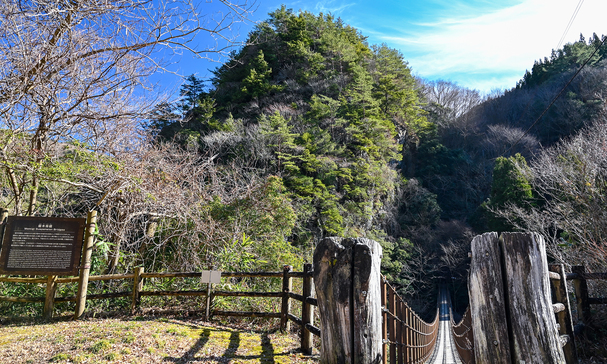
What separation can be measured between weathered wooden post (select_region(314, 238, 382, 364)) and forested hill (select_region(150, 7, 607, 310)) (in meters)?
12.0

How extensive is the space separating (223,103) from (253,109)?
3.48 meters

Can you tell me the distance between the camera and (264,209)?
9953 millimetres

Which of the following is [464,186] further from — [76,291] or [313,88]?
[76,291]

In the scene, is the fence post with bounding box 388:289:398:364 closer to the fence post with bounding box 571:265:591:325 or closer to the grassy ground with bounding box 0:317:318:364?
the grassy ground with bounding box 0:317:318:364

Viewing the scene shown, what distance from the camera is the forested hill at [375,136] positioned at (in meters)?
18.4

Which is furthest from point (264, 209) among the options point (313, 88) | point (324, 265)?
point (313, 88)

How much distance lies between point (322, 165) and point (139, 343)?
49.9 ft

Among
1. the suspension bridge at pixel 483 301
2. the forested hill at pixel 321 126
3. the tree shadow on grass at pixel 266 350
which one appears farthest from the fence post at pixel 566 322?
the forested hill at pixel 321 126

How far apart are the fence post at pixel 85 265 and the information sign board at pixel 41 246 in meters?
0.11

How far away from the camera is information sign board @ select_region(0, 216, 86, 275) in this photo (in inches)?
220

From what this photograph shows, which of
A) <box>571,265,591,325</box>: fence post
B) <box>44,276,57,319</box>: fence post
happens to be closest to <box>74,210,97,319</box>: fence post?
<box>44,276,57,319</box>: fence post

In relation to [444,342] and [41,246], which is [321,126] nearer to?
[444,342]

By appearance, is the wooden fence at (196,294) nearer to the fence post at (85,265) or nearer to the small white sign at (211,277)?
the fence post at (85,265)

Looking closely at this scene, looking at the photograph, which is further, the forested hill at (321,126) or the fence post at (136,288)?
the forested hill at (321,126)
